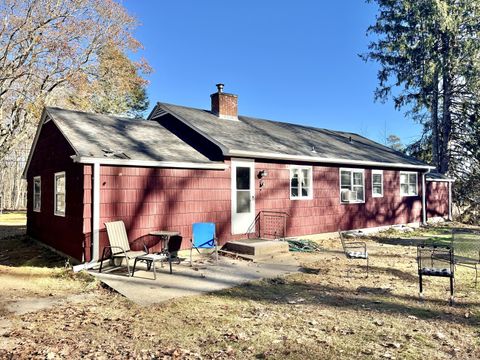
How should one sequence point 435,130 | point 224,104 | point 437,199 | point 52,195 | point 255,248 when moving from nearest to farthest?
1. point 255,248
2. point 52,195
3. point 224,104
4. point 437,199
5. point 435,130

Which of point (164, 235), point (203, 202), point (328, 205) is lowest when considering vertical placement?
point (164, 235)

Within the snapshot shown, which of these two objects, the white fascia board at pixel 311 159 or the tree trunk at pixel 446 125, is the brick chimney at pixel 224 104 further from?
the tree trunk at pixel 446 125

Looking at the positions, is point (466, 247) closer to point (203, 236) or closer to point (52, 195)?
point (203, 236)

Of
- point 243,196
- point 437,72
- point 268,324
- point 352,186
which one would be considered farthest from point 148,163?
point 437,72

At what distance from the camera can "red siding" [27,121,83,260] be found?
855 centimetres

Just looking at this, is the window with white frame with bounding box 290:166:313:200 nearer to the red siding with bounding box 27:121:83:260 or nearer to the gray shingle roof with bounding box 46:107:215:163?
the gray shingle roof with bounding box 46:107:215:163

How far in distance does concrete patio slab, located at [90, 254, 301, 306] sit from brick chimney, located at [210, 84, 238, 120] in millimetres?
7029

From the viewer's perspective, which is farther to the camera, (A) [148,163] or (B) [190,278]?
(A) [148,163]

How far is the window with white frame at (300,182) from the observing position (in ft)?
41.3

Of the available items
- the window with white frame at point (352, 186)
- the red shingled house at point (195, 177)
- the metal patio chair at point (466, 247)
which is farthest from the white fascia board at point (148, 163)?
the metal patio chair at point (466, 247)

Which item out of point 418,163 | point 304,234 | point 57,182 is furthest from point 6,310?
point 418,163

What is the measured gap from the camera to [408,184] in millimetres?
17547

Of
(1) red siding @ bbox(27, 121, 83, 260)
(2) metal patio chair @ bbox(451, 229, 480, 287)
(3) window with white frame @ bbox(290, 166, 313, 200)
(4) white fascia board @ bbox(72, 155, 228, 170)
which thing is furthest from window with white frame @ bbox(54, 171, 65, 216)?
(2) metal patio chair @ bbox(451, 229, 480, 287)

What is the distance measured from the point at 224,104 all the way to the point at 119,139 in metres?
5.67
